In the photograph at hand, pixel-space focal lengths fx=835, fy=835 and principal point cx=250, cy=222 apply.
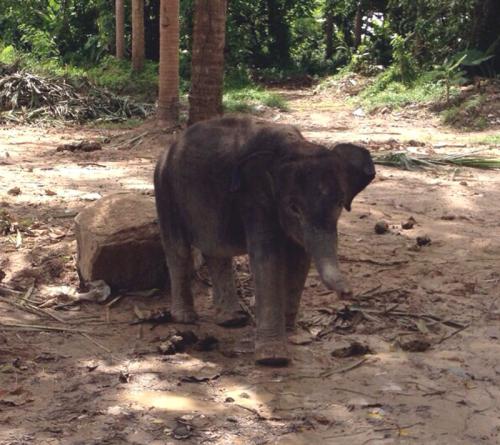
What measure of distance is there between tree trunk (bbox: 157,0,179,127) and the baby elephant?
23.7 ft

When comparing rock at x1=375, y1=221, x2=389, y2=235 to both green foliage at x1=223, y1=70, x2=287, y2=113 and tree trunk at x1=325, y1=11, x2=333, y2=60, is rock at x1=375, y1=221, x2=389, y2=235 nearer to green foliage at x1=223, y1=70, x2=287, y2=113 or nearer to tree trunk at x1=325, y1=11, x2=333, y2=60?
green foliage at x1=223, y1=70, x2=287, y2=113

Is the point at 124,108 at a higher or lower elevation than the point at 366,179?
lower

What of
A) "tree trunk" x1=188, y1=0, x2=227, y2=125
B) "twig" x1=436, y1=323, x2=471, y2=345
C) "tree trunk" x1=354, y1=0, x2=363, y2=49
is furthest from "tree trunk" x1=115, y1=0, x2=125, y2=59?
"twig" x1=436, y1=323, x2=471, y2=345

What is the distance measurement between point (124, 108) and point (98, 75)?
3996mm

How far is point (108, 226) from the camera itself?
19.9ft

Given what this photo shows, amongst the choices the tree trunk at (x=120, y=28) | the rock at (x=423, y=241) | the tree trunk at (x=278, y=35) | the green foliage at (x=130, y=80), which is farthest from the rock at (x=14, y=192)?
the tree trunk at (x=278, y=35)

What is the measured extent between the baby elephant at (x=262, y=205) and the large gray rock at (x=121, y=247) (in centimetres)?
56

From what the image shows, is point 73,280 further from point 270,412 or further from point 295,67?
point 295,67

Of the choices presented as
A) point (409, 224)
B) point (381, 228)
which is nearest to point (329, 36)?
point (409, 224)

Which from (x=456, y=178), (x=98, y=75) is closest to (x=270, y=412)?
(x=456, y=178)

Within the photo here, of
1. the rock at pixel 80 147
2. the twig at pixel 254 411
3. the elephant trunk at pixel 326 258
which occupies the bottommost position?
the rock at pixel 80 147

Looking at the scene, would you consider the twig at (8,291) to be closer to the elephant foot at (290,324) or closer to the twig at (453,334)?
the elephant foot at (290,324)

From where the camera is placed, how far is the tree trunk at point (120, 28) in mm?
19681

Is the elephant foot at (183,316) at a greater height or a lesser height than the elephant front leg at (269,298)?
lesser
